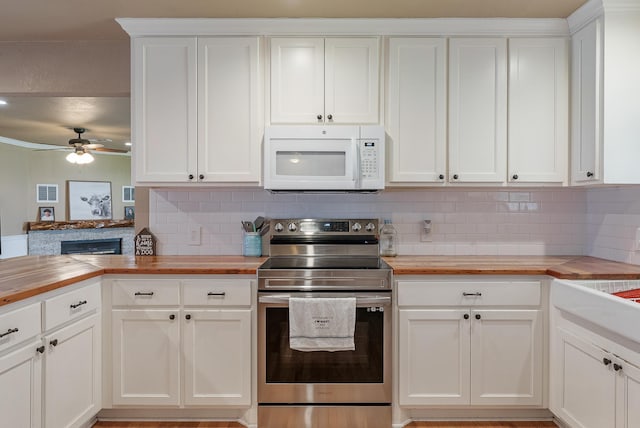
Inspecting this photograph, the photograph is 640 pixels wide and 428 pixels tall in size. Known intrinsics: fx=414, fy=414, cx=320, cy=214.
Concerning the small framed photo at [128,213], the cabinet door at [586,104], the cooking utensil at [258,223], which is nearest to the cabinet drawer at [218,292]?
the cooking utensil at [258,223]

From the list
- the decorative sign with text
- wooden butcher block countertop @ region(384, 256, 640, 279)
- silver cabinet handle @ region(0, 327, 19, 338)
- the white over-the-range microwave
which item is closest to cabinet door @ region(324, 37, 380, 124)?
the white over-the-range microwave

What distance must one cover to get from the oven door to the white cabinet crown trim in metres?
1.56

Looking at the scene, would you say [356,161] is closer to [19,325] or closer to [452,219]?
[452,219]

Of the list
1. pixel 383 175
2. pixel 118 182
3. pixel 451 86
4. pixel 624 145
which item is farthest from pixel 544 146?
pixel 118 182

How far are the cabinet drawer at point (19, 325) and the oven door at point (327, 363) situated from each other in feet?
3.25

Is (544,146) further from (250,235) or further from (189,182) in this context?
(189,182)

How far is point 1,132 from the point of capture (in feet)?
20.1

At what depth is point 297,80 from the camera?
2.51 meters

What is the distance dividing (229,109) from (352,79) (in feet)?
2.52

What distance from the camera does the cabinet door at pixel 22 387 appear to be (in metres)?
1.57

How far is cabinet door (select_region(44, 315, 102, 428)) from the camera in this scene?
1830 mm

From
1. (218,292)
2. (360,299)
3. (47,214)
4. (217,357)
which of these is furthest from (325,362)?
(47,214)

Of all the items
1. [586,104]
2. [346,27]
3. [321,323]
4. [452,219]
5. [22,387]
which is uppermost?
[346,27]

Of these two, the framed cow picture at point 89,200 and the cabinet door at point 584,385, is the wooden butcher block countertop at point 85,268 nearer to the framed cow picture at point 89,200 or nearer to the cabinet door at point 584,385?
the cabinet door at point 584,385
